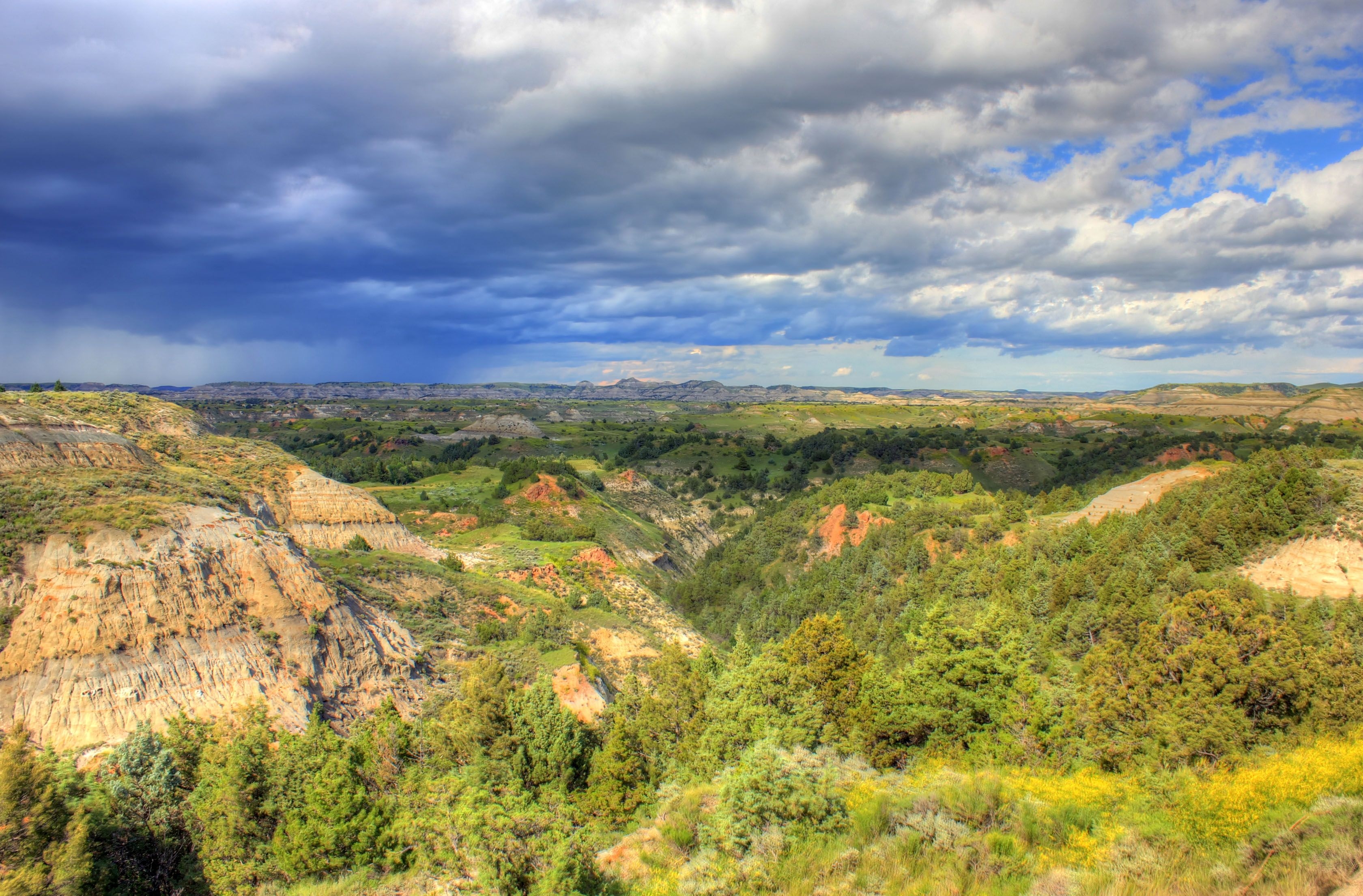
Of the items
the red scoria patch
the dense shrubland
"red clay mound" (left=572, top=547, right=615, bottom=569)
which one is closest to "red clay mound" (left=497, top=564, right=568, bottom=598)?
"red clay mound" (left=572, top=547, right=615, bottom=569)

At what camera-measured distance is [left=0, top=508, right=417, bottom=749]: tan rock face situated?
2262 cm

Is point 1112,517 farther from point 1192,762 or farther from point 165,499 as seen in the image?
point 165,499

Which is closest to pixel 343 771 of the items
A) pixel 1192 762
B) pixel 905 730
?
pixel 905 730

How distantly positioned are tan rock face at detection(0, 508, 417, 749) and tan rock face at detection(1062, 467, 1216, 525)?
57.6 metres

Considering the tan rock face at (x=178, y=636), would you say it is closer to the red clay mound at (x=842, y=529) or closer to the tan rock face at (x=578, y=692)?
the tan rock face at (x=578, y=692)

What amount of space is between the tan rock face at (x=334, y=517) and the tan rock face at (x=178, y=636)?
21.0 meters

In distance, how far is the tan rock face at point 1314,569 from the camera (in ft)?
103

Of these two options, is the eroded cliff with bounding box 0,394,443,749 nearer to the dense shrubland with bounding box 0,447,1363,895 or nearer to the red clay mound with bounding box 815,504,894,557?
the dense shrubland with bounding box 0,447,1363,895

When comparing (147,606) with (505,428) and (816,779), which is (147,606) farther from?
(505,428)

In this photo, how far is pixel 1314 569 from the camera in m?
32.9

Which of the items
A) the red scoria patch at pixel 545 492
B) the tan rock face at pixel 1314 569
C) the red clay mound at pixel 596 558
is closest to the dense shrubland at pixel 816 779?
the tan rock face at pixel 1314 569

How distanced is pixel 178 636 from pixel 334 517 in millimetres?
29074

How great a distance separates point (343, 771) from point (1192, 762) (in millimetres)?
24486

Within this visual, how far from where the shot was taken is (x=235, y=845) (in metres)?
17.5
